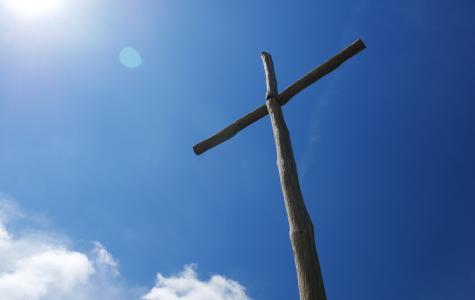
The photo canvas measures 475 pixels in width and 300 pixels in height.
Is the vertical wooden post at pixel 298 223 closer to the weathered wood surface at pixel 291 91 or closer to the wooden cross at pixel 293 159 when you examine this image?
the wooden cross at pixel 293 159

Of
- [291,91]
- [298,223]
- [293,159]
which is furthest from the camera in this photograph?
[291,91]

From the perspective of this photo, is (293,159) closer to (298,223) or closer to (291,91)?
(298,223)

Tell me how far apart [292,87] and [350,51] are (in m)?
0.98

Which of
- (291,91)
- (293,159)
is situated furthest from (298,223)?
(291,91)

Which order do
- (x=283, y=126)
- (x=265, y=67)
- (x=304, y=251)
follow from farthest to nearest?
(x=265, y=67), (x=283, y=126), (x=304, y=251)

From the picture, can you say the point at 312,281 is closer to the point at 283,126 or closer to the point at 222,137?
the point at 283,126

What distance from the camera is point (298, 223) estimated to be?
11.4 feet

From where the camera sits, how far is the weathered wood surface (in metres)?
5.29

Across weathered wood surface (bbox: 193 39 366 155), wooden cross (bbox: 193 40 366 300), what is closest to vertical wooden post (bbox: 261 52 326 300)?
wooden cross (bbox: 193 40 366 300)

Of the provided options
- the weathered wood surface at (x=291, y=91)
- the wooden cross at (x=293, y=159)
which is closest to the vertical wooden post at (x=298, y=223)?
the wooden cross at (x=293, y=159)

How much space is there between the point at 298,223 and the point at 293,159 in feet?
3.28

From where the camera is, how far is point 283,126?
4.75 metres

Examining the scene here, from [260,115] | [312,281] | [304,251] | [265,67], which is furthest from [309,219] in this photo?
[265,67]

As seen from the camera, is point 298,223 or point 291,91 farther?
point 291,91
